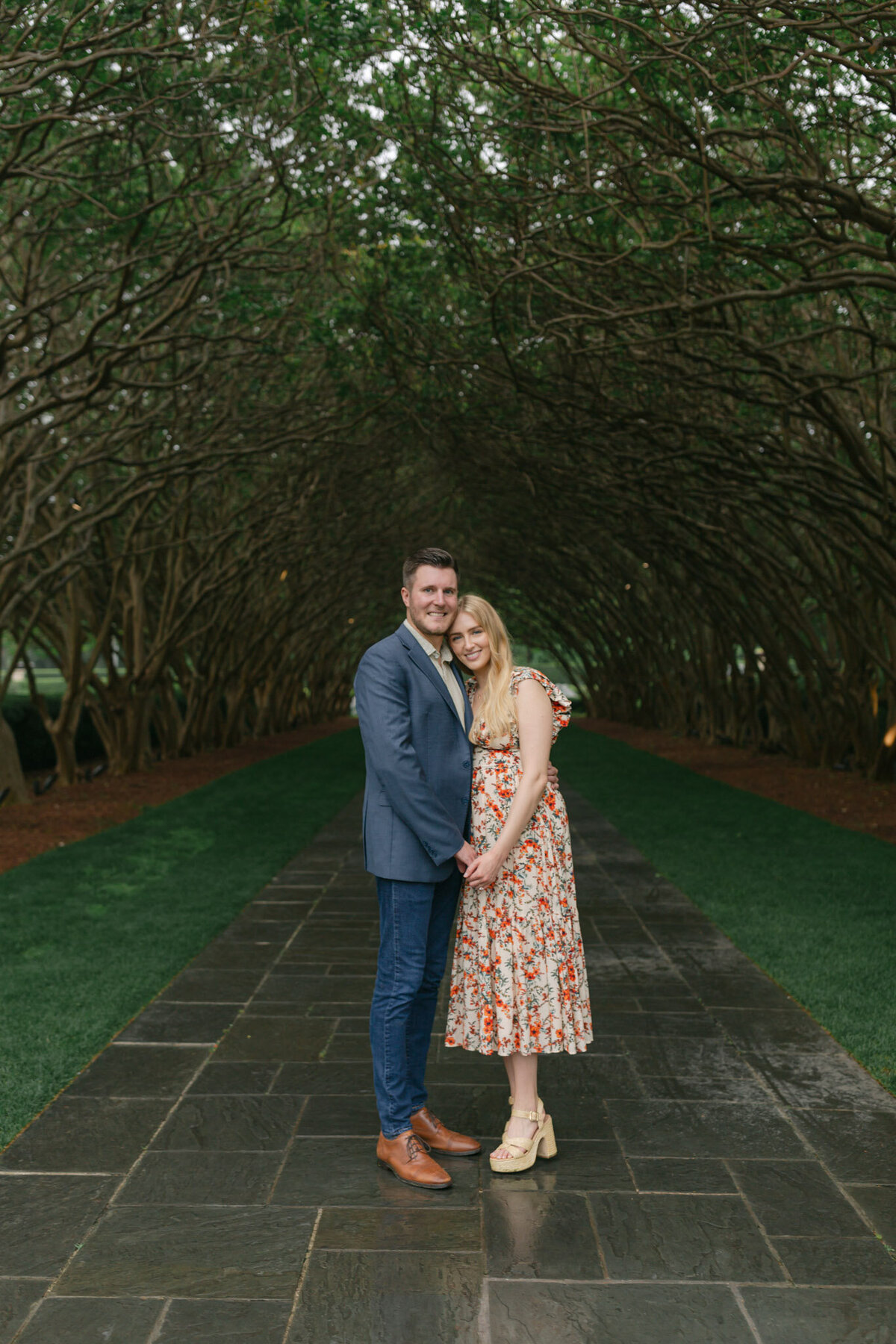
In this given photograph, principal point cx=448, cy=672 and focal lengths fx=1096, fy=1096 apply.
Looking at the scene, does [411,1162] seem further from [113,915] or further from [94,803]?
[94,803]

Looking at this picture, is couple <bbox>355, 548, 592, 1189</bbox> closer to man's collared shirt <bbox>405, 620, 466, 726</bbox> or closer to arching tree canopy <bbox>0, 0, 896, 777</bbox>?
man's collared shirt <bbox>405, 620, 466, 726</bbox>

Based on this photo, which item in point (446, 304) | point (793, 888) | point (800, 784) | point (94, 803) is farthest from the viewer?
point (800, 784)

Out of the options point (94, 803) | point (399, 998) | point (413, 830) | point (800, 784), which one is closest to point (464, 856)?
point (413, 830)

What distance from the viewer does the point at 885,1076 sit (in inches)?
168

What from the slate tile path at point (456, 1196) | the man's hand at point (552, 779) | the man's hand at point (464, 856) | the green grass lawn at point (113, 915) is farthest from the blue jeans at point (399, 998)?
the green grass lawn at point (113, 915)

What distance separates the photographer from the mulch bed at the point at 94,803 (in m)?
10.4

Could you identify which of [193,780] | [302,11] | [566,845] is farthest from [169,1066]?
[193,780]

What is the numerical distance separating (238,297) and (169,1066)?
26.9ft

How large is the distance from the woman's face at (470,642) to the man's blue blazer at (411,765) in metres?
0.12

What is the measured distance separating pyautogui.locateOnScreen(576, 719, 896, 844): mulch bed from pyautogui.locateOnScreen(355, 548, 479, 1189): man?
25.8 ft

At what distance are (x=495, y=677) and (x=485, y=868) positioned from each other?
624mm

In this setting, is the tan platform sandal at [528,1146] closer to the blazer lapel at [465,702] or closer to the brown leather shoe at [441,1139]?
the brown leather shoe at [441,1139]

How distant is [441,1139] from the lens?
11.9 feet

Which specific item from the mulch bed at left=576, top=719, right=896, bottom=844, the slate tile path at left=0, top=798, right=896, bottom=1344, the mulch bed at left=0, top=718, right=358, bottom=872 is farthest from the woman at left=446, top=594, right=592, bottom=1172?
the mulch bed at left=576, top=719, right=896, bottom=844
